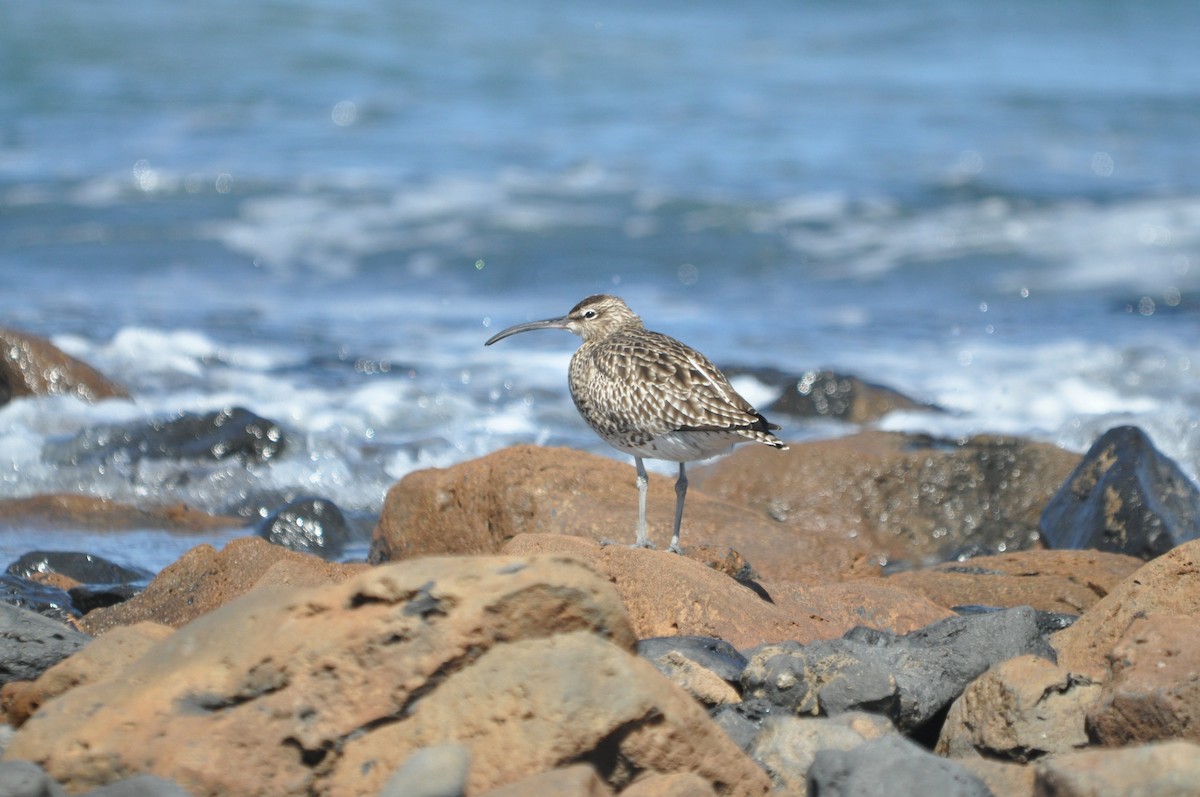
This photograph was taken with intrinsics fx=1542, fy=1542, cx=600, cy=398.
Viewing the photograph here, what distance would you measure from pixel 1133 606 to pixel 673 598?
67.9 inches

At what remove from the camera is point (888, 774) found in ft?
14.1

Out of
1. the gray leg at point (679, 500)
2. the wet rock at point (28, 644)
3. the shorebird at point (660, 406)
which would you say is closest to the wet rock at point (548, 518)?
the shorebird at point (660, 406)

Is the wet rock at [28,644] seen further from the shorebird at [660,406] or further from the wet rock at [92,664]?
the shorebird at [660,406]

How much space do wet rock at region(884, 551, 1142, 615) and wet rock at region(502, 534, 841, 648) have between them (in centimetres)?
144

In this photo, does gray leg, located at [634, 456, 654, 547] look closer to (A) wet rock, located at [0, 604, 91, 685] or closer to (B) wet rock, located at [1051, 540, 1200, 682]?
(B) wet rock, located at [1051, 540, 1200, 682]

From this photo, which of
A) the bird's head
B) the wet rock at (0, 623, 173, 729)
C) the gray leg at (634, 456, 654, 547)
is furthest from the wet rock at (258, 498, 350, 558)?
the wet rock at (0, 623, 173, 729)

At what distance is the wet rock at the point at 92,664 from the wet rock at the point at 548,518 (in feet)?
8.76

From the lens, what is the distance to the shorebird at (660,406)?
714 centimetres

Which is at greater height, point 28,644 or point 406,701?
point 406,701

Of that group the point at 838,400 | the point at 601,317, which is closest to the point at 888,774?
the point at 601,317

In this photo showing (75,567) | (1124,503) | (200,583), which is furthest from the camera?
(1124,503)

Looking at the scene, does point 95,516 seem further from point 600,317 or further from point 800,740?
point 800,740

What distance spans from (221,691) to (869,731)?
2.00 m

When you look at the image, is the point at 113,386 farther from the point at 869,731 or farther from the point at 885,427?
the point at 869,731
